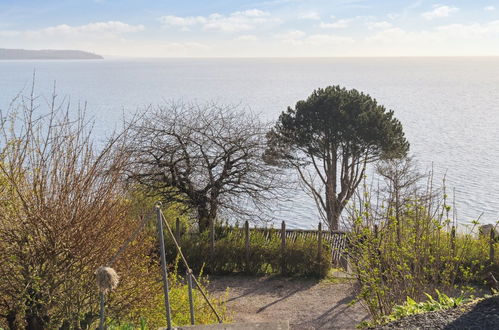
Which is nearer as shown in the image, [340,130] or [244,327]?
[244,327]

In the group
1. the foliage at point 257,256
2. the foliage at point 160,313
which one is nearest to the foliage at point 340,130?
the foliage at point 257,256

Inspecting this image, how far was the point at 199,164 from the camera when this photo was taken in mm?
18688

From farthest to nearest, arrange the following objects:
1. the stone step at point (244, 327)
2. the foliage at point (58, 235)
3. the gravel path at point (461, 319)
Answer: the foliage at point (58, 235)
the stone step at point (244, 327)
the gravel path at point (461, 319)

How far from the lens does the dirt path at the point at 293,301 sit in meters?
12.7

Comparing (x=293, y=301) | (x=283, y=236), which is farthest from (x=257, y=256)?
(x=293, y=301)

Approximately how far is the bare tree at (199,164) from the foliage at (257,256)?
105 inches

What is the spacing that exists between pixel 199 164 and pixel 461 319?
1313 cm

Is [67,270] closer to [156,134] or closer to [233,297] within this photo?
[233,297]

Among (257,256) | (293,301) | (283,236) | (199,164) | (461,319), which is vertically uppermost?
(461,319)

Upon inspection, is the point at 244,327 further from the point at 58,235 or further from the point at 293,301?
the point at 293,301

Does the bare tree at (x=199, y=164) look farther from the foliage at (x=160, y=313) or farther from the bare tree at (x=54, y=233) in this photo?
the bare tree at (x=54, y=233)

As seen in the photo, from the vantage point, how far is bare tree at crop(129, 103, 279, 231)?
1852 centimetres

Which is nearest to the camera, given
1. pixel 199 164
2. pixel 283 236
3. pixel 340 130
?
pixel 283 236

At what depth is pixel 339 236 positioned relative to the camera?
63.5ft
